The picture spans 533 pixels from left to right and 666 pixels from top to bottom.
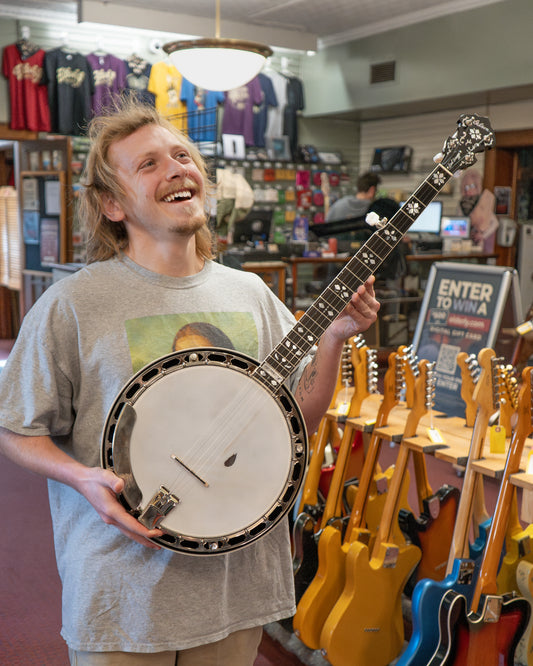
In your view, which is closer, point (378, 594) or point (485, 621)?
point (485, 621)

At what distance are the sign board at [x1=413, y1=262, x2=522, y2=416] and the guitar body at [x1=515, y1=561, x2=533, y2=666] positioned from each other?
5.29 feet

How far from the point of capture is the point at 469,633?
1896mm

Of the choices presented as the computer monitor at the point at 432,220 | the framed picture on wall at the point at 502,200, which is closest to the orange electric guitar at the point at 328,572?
the computer monitor at the point at 432,220

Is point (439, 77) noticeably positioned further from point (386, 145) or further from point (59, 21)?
point (59, 21)

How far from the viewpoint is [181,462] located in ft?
4.00

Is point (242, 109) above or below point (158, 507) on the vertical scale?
above

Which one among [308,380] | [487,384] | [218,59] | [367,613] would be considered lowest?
[367,613]

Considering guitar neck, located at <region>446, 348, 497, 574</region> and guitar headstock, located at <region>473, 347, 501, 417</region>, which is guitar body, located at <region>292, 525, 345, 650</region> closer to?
guitar neck, located at <region>446, 348, 497, 574</region>

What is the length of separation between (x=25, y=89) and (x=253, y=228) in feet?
9.54

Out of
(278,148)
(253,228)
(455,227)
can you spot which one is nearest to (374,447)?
(253,228)

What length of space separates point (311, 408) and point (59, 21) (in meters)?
7.94

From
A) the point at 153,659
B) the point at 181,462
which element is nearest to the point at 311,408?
the point at 181,462

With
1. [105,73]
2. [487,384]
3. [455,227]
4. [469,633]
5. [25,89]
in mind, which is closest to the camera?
[469,633]

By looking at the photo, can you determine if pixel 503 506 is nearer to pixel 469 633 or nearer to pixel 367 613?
pixel 469 633
